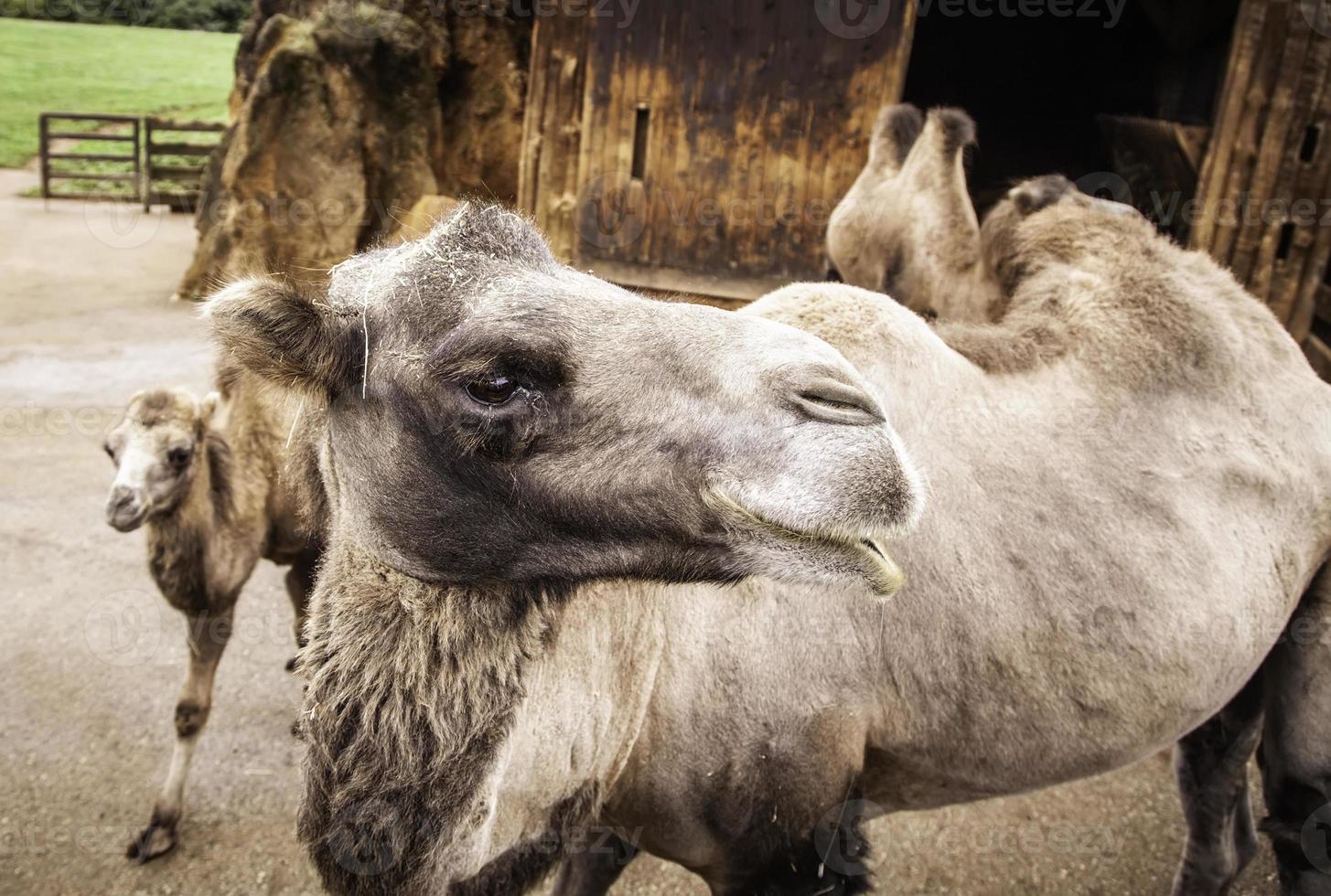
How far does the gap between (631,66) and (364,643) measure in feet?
20.5

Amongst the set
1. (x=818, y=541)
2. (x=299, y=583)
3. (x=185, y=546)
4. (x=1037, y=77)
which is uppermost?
(x=1037, y=77)

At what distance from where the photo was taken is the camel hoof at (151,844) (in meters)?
3.78

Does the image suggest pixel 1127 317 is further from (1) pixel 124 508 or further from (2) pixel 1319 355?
(2) pixel 1319 355

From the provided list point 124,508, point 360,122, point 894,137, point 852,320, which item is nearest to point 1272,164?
point 894,137

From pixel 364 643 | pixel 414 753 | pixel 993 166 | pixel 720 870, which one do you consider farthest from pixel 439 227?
pixel 993 166

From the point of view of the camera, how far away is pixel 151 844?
379 centimetres

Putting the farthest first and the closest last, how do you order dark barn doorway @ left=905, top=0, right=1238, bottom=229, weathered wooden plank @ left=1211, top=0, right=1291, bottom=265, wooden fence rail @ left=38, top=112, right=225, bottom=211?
wooden fence rail @ left=38, top=112, right=225, bottom=211, dark barn doorway @ left=905, top=0, right=1238, bottom=229, weathered wooden plank @ left=1211, top=0, right=1291, bottom=265

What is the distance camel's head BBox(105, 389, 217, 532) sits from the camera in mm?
3922

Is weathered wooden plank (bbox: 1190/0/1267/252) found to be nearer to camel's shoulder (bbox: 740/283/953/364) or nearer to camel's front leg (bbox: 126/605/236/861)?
camel's shoulder (bbox: 740/283/953/364)

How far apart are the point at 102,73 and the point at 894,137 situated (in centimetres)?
3407

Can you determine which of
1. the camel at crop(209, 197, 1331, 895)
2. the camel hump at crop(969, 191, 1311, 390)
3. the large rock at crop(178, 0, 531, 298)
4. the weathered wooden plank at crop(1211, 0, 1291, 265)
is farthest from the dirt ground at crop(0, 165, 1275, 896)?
the large rock at crop(178, 0, 531, 298)

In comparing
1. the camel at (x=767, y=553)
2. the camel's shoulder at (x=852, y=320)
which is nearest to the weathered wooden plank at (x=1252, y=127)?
the camel at (x=767, y=553)

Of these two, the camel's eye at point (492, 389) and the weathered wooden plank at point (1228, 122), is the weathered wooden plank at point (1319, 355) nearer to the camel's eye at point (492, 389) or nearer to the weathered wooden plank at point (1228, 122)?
the weathered wooden plank at point (1228, 122)

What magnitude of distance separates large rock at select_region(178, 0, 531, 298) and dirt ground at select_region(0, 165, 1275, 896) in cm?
428
